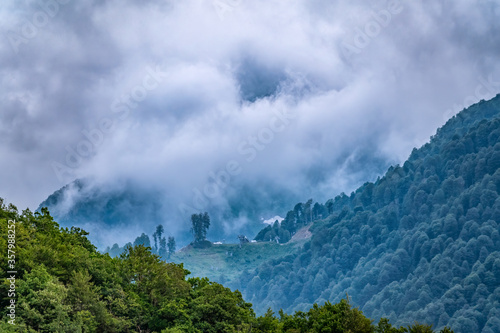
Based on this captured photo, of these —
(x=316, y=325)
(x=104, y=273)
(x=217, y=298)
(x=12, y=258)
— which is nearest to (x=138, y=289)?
(x=104, y=273)

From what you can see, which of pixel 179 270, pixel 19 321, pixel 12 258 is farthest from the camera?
pixel 179 270

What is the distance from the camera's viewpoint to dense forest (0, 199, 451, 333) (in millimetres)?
58219

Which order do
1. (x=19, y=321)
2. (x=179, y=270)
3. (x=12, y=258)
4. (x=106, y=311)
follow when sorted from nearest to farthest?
(x=19, y=321)
(x=12, y=258)
(x=106, y=311)
(x=179, y=270)

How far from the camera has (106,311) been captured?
6562 centimetres

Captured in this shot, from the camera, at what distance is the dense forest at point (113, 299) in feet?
191

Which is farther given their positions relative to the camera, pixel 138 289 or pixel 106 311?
pixel 138 289

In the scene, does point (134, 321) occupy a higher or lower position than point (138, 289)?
lower

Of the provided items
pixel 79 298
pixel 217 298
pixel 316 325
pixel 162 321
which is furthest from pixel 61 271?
pixel 316 325

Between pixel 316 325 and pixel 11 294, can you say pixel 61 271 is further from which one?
pixel 316 325

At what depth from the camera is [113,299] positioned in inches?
2773

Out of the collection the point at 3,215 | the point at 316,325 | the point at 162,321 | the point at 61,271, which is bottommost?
the point at 316,325

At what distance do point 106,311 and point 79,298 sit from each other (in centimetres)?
375

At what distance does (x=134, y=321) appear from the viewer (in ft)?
229

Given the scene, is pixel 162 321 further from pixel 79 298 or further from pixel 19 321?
pixel 19 321
